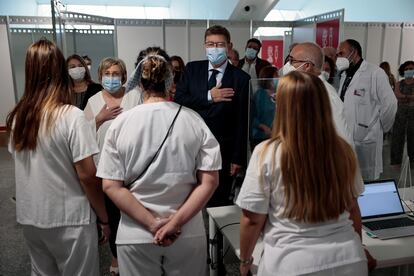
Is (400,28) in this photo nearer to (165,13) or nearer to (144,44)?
(144,44)

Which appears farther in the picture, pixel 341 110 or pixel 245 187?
pixel 341 110

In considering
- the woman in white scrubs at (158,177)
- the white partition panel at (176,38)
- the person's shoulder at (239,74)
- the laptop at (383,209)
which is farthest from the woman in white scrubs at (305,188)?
the white partition panel at (176,38)

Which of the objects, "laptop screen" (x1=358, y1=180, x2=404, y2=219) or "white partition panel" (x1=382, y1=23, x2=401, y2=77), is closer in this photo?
"laptop screen" (x1=358, y1=180, x2=404, y2=219)

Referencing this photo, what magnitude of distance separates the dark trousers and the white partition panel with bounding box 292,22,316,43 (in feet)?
7.90

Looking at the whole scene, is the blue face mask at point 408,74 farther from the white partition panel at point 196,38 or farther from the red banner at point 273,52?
the white partition panel at point 196,38

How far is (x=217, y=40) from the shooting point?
2348 mm

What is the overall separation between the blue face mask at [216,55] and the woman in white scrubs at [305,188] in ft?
3.95

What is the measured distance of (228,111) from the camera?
7.55ft

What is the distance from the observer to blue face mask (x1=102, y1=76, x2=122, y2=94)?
2344 mm

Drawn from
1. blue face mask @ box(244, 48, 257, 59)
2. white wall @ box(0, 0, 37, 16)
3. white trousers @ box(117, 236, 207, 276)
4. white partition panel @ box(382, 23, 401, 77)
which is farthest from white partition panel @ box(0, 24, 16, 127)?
white partition panel @ box(382, 23, 401, 77)

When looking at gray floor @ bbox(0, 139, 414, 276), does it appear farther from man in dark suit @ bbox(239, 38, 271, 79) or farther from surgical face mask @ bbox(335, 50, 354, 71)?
man in dark suit @ bbox(239, 38, 271, 79)

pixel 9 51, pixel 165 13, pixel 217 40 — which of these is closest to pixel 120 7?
pixel 165 13

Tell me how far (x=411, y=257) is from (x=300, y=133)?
840 millimetres

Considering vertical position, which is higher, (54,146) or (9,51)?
(9,51)
